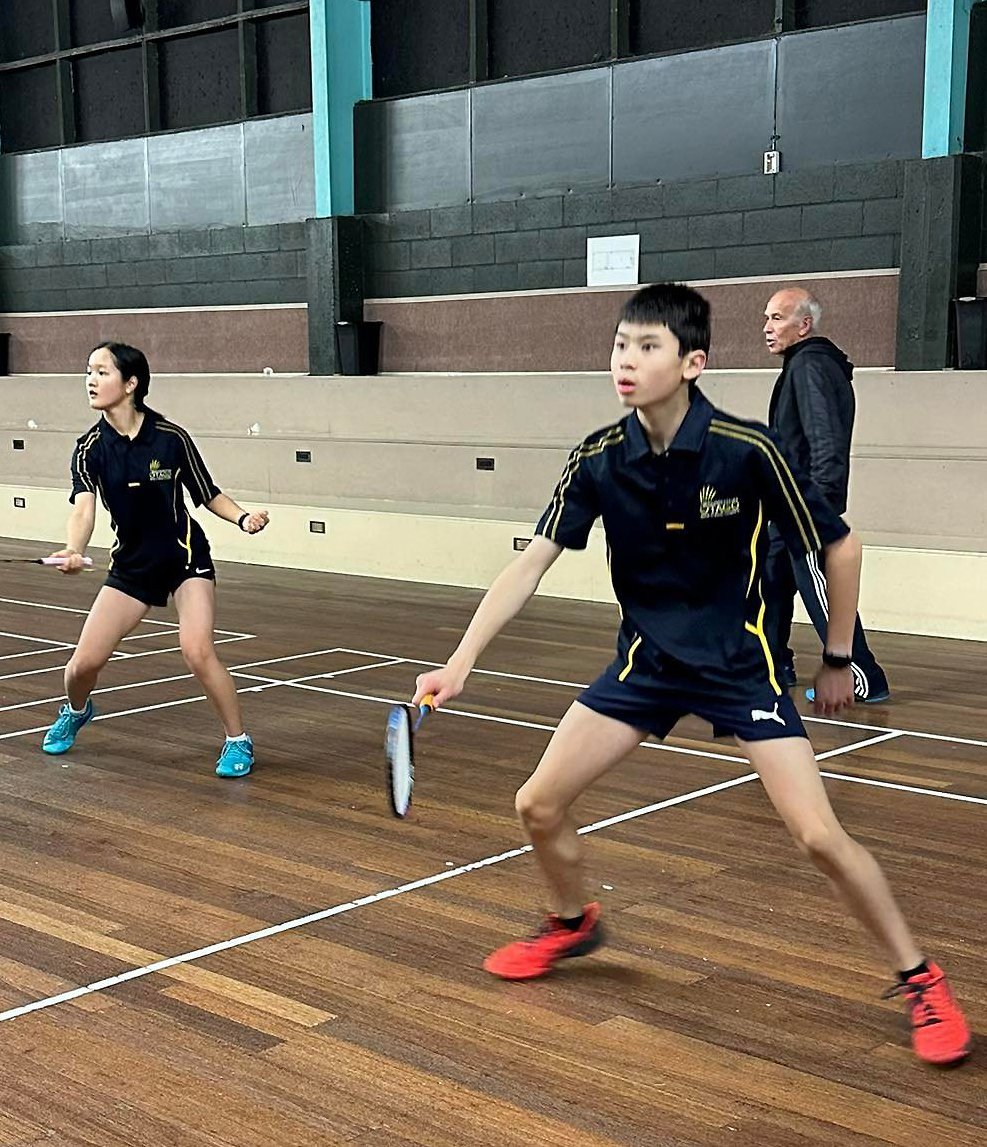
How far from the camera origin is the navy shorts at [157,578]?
5887mm

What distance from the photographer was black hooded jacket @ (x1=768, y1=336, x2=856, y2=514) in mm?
6527

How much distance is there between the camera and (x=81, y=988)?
3.66 meters

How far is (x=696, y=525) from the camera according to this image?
3229mm

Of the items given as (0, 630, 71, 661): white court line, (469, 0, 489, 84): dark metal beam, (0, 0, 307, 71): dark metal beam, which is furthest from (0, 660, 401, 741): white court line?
(0, 0, 307, 71): dark metal beam

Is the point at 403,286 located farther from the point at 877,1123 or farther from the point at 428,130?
the point at 877,1123

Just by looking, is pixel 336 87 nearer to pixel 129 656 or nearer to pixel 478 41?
pixel 478 41

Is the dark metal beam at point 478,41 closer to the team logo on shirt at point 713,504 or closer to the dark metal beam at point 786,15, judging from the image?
the dark metal beam at point 786,15

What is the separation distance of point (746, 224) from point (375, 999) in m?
7.66

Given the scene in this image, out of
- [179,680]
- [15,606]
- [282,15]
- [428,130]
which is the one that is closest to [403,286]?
[428,130]

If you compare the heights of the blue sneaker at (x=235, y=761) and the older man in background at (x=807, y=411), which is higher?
the older man in background at (x=807, y=411)

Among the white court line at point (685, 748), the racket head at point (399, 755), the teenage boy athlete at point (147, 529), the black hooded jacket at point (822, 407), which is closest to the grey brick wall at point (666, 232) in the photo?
the black hooded jacket at point (822, 407)

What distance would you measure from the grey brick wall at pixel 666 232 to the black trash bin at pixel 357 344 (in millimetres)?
350

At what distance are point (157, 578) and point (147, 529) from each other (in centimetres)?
20

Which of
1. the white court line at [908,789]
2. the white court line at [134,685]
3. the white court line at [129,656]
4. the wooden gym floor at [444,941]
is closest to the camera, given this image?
the wooden gym floor at [444,941]
